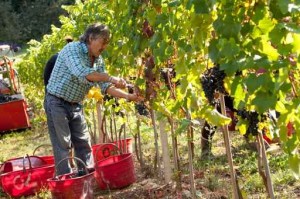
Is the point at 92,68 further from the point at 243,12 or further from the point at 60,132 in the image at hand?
the point at 243,12

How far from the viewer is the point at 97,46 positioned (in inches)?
159

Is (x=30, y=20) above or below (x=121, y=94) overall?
above

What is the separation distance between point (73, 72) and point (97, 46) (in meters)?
0.27

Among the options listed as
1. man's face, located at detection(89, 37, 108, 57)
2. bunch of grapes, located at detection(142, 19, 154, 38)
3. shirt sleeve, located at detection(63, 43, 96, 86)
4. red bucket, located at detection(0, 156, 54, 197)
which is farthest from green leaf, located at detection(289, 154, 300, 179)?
red bucket, located at detection(0, 156, 54, 197)

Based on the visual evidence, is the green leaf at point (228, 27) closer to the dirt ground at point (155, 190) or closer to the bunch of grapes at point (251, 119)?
the bunch of grapes at point (251, 119)

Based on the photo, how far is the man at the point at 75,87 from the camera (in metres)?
3.93

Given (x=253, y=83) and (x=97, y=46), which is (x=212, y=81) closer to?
(x=253, y=83)

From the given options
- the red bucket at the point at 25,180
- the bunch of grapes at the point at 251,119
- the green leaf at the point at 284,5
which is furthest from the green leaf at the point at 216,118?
the red bucket at the point at 25,180

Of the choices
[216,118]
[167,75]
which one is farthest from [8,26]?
[216,118]

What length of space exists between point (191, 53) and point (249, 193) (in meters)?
1.99

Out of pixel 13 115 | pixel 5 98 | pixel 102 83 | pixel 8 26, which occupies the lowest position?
pixel 102 83

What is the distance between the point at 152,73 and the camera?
11.3ft

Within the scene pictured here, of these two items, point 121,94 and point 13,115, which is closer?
point 121,94

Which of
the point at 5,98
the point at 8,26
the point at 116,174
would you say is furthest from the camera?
the point at 8,26
